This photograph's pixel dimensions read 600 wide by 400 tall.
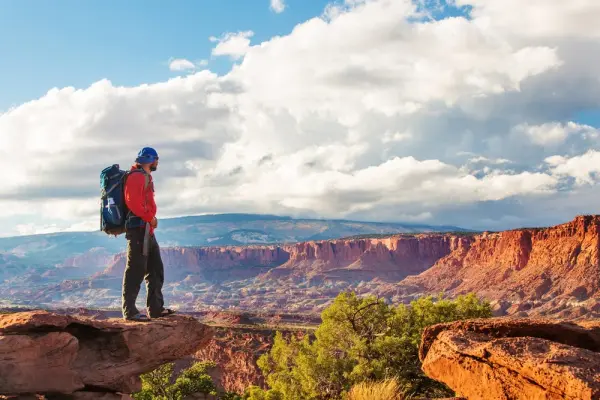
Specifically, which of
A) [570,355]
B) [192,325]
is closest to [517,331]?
[570,355]

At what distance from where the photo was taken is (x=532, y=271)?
108812 millimetres

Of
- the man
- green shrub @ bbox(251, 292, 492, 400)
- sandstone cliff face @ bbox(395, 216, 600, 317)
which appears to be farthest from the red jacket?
sandstone cliff face @ bbox(395, 216, 600, 317)

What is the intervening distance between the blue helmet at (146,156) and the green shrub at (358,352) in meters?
7.66

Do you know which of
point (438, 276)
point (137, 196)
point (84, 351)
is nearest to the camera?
point (84, 351)

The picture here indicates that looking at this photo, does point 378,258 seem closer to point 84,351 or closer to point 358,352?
point 358,352

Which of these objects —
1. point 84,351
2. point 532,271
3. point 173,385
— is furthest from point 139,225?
point 532,271

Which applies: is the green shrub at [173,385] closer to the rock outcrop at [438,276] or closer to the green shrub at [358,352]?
the green shrub at [358,352]

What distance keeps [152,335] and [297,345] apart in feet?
28.5

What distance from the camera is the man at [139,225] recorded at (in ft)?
33.1

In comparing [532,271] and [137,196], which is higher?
[137,196]

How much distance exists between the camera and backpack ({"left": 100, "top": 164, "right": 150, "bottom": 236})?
33.3ft

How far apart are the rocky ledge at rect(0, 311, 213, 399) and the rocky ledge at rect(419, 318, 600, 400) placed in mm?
4401

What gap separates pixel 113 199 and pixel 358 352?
854 centimetres

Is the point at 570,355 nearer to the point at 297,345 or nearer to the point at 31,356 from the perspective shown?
the point at 31,356
